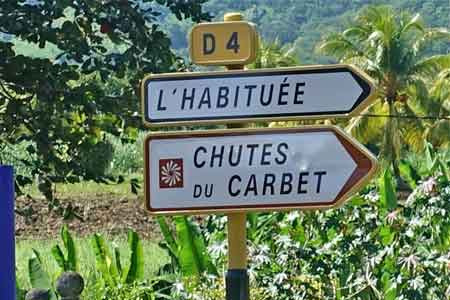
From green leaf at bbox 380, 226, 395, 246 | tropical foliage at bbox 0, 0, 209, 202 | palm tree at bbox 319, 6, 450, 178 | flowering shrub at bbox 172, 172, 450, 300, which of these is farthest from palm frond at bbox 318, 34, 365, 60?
tropical foliage at bbox 0, 0, 209, 202

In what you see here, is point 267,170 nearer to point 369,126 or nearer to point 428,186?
point 428,186

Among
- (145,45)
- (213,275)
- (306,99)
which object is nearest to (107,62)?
(145,45)

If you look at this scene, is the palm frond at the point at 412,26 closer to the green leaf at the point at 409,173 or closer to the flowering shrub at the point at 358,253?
the green leaf at the point at 409,173

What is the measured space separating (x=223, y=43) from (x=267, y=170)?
47 centimetres

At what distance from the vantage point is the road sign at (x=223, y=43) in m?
3.88

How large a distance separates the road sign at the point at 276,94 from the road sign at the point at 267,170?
0.28 feet

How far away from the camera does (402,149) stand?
32.4 metres

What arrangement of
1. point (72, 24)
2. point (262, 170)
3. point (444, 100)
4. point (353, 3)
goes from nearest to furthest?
point (262, 170)
point (72, 24)
point (444, 100)
point (353, 3)

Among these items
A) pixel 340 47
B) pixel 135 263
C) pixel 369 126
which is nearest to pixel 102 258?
pixel 135 263

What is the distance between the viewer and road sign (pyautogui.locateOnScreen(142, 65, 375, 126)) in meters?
3.87

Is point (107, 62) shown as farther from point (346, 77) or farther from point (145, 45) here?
point (346, 77)

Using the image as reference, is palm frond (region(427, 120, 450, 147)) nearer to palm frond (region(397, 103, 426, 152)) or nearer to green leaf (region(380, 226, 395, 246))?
palm frond (region(397, 103, 426, 152))

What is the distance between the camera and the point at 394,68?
106ft

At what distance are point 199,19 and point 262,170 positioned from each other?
291 centimetres
